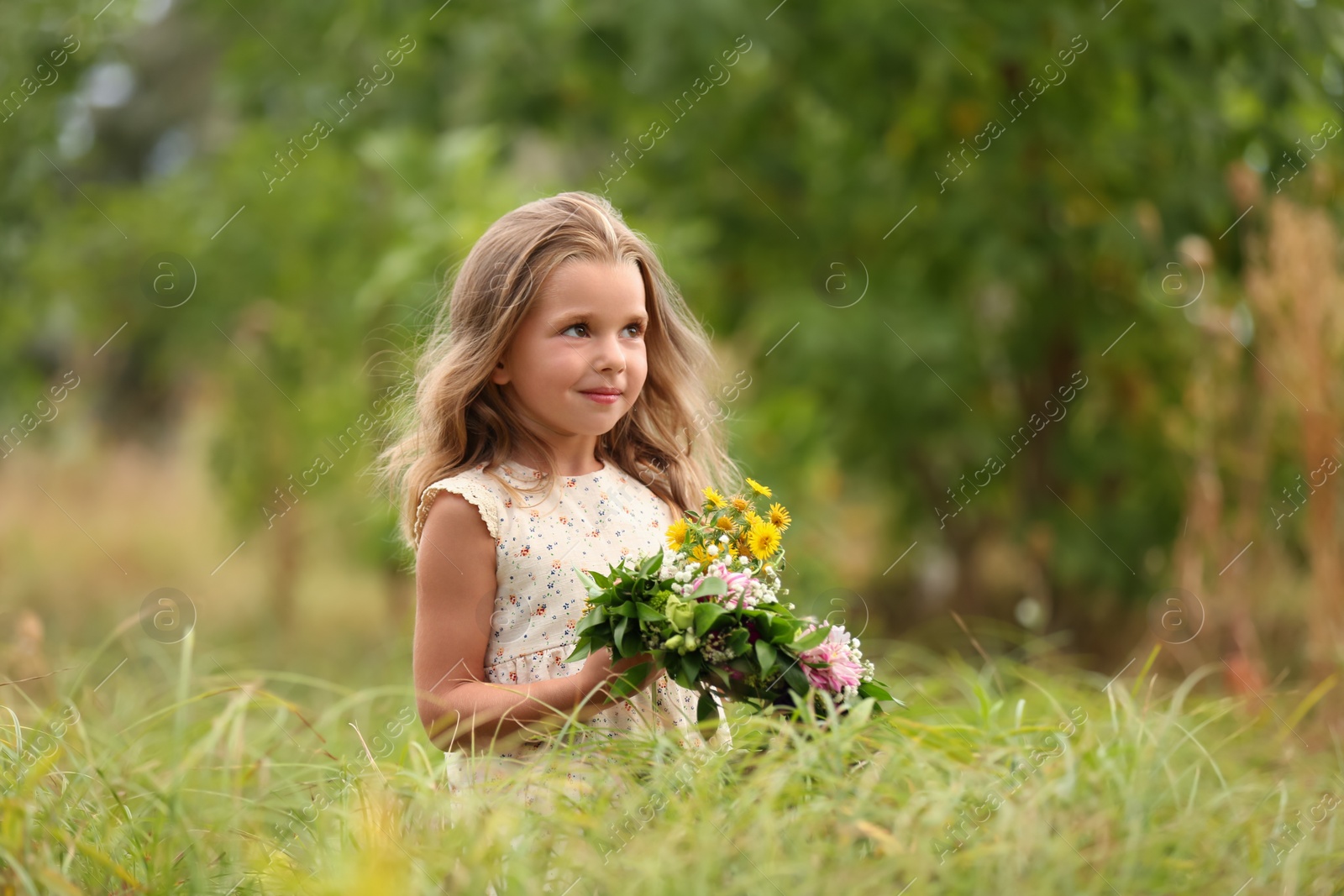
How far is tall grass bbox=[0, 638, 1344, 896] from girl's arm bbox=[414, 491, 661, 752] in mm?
112

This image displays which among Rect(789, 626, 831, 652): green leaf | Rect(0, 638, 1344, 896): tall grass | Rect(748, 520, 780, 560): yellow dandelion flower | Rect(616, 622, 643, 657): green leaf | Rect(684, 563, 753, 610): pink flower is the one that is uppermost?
Rect(748, 520, 780, 560): yellow dandelion flower

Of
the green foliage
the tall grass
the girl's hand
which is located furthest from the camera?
the green foliage

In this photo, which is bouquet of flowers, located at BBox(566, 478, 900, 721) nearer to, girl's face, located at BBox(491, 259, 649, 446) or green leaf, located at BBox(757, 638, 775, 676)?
green leaf, located at BBox(757, 638, 775, 676)

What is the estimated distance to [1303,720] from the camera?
3.93 meters

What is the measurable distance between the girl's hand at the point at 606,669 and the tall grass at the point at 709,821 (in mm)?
141

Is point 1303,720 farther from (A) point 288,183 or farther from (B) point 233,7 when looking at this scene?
(B) point 233,7

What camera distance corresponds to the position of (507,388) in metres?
→ 2.14

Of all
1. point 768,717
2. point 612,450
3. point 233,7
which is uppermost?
point 233,7

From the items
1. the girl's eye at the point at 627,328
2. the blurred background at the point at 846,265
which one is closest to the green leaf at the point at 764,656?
the girl's eye at the point at 627,328

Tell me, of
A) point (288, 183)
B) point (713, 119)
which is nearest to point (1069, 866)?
point (713, 119)

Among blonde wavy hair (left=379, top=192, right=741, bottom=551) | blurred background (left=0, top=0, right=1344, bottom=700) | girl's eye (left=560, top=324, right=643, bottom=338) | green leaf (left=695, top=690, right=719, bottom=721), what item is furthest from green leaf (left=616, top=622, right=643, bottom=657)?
blurred background (left=0, top=0, right=1344, bottom=700)

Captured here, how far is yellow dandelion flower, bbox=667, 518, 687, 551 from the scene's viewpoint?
A: 1.89 m

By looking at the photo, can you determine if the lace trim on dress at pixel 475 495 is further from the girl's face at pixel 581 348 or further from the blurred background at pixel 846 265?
the blurred background at pixel 846 265

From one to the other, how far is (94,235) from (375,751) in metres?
4.27
